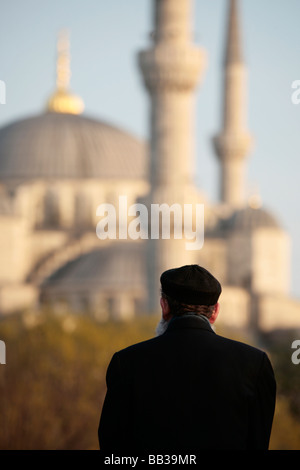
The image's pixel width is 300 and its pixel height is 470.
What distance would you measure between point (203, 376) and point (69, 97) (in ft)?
125

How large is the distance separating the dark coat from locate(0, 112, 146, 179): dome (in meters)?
32.5

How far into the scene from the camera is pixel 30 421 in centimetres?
1327

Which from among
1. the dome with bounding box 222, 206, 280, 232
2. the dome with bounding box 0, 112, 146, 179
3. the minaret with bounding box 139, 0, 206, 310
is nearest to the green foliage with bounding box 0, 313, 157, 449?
the minaret with bounding box 139, 0, 206, 310

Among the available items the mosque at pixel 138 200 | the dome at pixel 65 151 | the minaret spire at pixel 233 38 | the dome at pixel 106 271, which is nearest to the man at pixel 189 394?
the mosque at pixel 138 200

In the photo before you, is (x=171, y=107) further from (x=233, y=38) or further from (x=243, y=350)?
(x=243, y=350)

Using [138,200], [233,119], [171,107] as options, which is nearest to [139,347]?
[171,107]

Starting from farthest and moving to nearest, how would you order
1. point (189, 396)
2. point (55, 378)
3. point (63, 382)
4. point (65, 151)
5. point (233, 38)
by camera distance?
point (65, 151), point (233, 38), point (55, 378), point (63, 382), point (189, 396)

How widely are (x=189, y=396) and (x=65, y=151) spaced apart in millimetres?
33601

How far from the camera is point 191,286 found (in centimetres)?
214

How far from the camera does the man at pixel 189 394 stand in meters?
2.06

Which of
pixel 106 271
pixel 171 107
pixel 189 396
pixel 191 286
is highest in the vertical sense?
pixel 171 107

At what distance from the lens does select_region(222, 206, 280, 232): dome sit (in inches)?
1096

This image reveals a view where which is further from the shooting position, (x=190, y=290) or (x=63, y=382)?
(x=63, y=382)

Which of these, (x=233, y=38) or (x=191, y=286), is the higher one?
(x=233, y=38)
